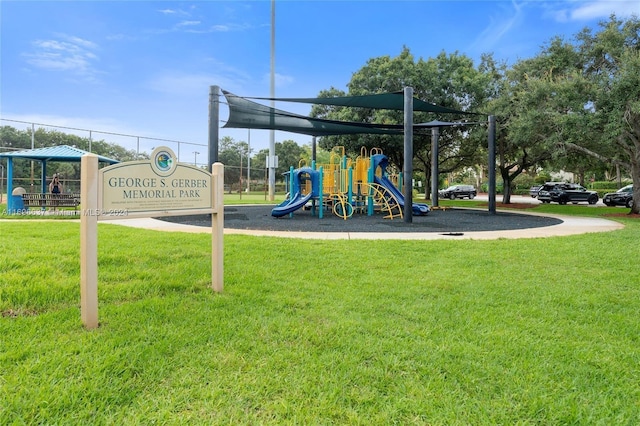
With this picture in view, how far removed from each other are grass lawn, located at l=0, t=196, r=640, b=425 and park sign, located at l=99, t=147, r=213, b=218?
2.64 ft

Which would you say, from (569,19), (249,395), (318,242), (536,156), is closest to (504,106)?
(569,19)

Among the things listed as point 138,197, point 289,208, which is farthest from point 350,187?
point 138,197

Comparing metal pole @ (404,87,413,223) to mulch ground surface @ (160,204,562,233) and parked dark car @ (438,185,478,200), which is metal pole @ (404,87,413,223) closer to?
mulch ground surface @ (160,204,562,233)

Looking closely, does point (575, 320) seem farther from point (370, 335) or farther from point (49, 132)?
point (49, 132)

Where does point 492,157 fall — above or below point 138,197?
above

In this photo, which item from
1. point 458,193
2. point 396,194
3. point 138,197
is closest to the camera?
point 138,197

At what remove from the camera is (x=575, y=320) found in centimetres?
285

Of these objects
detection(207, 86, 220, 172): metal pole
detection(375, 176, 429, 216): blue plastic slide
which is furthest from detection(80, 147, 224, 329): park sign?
detection(375, 176, 429, 216): blue plastic slide

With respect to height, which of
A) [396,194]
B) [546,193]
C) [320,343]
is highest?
[546,193]

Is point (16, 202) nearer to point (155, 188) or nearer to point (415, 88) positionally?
point (155, 188)

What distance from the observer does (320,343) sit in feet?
7.89

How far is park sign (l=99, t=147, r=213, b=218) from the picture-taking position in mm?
2701

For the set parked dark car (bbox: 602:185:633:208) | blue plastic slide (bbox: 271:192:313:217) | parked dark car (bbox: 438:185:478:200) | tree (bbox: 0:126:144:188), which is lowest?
blue plastic slide (bbox: 271:192:313:217)

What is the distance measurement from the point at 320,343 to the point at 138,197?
1773 millimetres
